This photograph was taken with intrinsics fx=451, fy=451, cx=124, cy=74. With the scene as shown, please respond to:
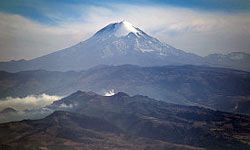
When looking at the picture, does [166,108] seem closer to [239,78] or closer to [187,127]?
[187,127]

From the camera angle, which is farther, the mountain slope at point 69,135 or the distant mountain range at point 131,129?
the distant mountain range at point 131,129

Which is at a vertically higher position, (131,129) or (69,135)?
(69,135)

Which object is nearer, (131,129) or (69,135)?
(69,135)

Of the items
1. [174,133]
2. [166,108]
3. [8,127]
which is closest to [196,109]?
[166,108]

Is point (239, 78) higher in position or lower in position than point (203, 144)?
higher

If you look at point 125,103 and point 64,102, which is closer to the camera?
point 125,103

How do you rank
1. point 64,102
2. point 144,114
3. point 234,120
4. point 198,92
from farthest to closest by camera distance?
point 198,92 → point 64,102 → point 144,114 → point 234,120

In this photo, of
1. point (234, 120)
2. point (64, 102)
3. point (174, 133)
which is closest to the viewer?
point (174, 133)
